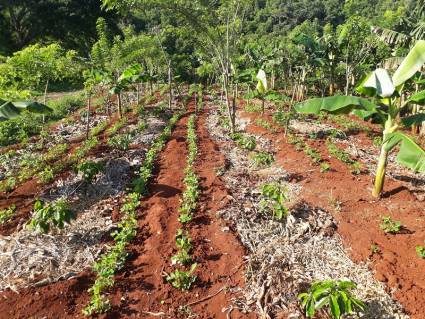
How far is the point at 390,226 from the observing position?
6.83 metres

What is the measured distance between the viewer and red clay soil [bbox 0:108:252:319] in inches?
202

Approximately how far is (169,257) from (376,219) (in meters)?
4.15

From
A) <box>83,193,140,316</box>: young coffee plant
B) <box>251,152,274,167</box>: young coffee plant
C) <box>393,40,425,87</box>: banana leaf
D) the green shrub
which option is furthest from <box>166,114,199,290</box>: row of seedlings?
the green shrub

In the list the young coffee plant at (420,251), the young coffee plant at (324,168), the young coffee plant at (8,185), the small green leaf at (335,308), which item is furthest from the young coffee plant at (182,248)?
the young coffee plant at (8,185)

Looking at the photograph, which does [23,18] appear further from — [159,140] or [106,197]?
[106,197]

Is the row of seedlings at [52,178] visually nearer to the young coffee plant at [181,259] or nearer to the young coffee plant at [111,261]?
the young coffee plant at [111,261]

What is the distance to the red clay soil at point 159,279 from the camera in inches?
202

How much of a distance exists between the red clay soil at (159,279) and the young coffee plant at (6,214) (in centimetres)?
232

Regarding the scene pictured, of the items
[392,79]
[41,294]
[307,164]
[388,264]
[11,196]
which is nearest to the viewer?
[41,294]

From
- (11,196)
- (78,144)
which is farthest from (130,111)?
(11,196)

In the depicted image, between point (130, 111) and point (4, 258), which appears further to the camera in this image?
point (130, 111)

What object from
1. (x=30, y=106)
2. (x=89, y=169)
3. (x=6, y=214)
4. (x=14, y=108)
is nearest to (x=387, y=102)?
(x=89, y=169)

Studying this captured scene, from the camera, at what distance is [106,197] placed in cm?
846

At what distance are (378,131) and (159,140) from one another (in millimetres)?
9123
